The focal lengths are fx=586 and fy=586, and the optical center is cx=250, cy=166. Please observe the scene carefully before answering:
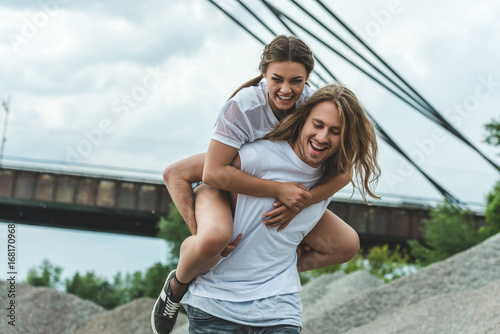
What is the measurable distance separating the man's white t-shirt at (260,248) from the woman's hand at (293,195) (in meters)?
0.06

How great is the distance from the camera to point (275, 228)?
7.70 feet

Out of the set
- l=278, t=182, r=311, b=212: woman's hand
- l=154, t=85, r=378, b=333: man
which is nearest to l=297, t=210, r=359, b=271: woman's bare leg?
l=154, t=85, r=378, b=333: man

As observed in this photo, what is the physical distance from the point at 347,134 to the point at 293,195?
12.9 inches

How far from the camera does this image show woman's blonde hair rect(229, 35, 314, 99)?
8.71 feet

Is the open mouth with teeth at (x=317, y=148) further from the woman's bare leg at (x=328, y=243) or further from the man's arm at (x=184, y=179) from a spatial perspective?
the man's arm at (x=184, y=179)

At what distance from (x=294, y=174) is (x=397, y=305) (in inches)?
287

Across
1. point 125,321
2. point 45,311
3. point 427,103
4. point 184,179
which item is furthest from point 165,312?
point 45,311

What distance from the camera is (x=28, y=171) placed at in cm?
2130

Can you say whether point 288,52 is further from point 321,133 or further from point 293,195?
point 293,195

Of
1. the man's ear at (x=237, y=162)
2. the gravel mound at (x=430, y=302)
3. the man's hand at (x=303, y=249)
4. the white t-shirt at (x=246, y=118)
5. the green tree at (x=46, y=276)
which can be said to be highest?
the white t-shirt at (x=246, y=118)

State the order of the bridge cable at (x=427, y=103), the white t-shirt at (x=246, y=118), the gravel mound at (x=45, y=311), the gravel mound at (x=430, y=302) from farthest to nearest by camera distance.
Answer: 1. the gravel mound at (x=45, y=311)
2. the gravel mound at (x=430, y=302)
3. the bridge cable at (x=427, y=103)
4. the white t-shirt at (x=246, y=118)

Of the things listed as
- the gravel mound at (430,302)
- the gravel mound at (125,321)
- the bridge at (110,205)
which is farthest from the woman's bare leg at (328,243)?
the bridge at (110,205)

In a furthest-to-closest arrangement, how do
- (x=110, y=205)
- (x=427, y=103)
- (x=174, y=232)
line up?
1. (x=110, y=205)
2. (x=174, y=232)
3. (x=427, y=103)

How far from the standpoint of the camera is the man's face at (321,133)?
7.53 ft
